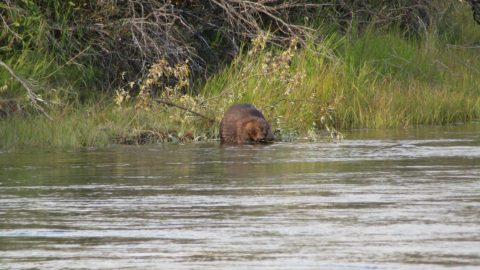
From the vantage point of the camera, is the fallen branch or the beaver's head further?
the fallen branch

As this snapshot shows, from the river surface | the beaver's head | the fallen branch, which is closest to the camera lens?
the river surface

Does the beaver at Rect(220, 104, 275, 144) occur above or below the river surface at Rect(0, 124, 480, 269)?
above

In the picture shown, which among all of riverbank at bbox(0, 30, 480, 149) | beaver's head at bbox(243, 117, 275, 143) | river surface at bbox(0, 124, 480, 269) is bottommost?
river surface at bbox(0, 124, 480, 269)

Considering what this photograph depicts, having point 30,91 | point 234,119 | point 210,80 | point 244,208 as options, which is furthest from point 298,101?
point 244,208

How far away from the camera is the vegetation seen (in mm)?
14312

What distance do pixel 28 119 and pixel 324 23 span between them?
20.0ft

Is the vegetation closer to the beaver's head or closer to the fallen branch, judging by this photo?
the fallen branch

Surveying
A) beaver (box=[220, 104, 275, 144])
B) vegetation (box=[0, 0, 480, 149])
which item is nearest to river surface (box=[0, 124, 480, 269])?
beaver (box=[220, 104, 275, 144])

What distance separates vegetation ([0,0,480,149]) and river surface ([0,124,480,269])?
1.32 metres

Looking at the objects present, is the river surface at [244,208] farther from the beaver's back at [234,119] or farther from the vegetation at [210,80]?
the vegetation at [210,80]

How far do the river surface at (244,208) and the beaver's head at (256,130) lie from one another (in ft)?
2.80

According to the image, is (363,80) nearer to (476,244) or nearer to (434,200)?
(434,200)

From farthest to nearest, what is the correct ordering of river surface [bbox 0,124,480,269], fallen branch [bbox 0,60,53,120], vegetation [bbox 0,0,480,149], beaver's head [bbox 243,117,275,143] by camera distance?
vegetation [bbox 0,0,480,149], fallen branch [bbox 0,60,53,120], beaver's head [bbox 243,117,275,143], river surface [bbox 0,124,480,269]

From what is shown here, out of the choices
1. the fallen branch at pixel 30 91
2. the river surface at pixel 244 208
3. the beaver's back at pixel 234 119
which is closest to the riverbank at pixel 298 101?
the fallen branch at pixel 30 91
